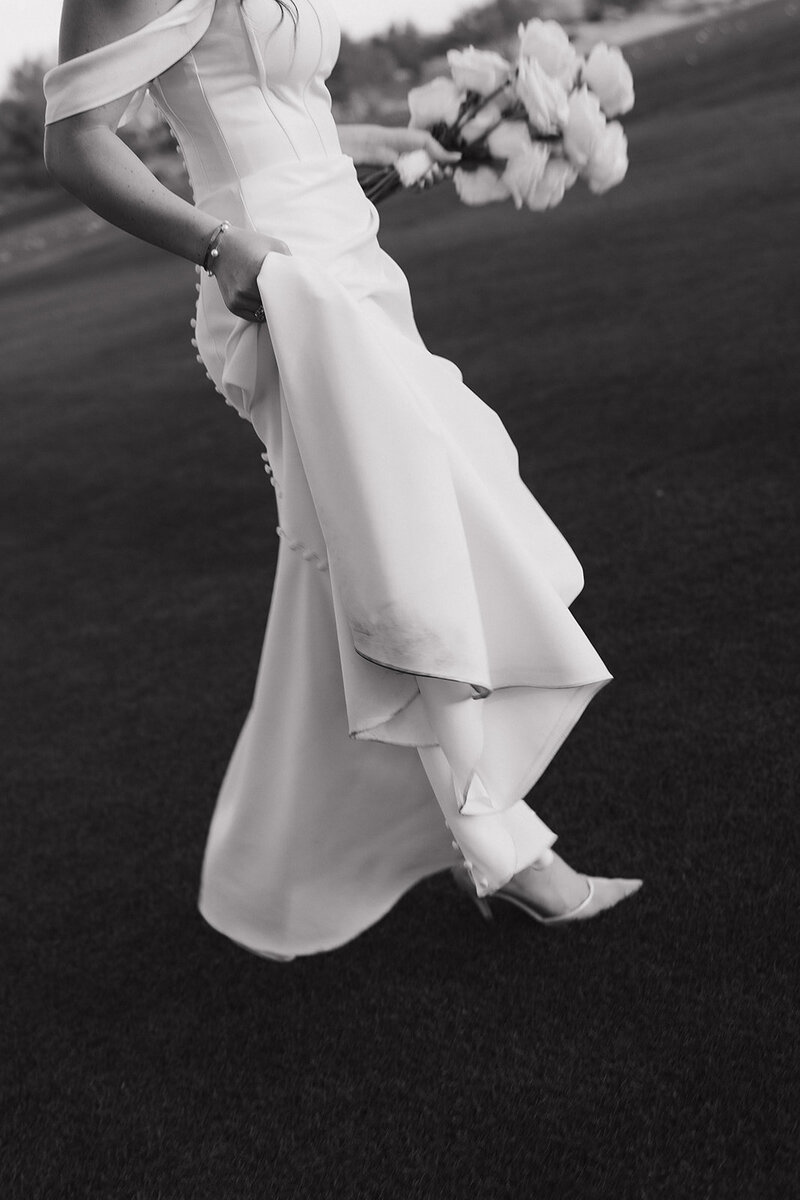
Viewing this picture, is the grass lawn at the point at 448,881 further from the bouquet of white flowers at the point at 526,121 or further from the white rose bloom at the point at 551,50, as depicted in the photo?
the white rose bloom at the point at 551,50

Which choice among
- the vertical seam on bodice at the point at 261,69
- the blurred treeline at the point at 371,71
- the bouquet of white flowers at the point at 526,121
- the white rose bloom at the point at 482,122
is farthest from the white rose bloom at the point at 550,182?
the blurred treeline at the point at 371,71

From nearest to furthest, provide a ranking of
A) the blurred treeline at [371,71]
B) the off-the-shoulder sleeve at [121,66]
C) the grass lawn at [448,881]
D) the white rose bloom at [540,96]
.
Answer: the off-the-shoulder sleeve at [121,66] → the grass lawn at [448,881] → the white rose bloom at [540,96] → the blurred treeline at [371,71]

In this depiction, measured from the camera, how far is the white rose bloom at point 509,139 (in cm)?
215

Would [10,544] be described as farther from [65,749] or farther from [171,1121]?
[171,1121]

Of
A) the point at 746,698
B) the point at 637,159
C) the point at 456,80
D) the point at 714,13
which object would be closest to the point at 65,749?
the point at 746,698

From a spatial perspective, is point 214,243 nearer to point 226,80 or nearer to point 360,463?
point 226,80

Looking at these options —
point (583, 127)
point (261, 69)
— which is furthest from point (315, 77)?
point (583, 127)

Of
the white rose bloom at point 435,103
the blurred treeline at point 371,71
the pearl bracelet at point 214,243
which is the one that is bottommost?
the blurred treeline at point 371,71

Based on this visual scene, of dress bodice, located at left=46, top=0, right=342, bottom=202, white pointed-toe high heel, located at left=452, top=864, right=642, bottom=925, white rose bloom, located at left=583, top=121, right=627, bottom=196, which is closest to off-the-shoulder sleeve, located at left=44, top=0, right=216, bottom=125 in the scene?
dress bodice, located at left=46, top=0, right=342, bottom=202

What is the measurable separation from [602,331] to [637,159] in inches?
246

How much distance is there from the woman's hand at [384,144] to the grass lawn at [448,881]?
1288mm

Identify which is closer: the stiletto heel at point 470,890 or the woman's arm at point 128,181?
the woman's arm at point 128,181

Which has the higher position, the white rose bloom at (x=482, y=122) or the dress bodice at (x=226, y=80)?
the dress bodice at (x=226, y=80)

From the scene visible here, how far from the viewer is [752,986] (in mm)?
1931
